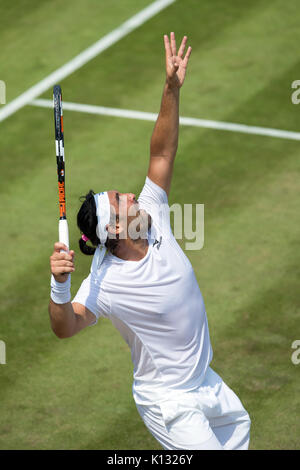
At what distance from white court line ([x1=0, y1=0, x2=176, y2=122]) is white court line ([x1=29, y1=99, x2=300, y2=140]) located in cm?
24

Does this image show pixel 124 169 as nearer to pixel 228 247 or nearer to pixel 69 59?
pixel 228 247

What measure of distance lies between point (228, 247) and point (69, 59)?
17.3ft

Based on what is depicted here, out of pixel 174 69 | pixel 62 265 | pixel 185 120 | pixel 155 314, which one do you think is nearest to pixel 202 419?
pixel 155 314

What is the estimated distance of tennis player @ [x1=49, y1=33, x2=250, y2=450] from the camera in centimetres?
730

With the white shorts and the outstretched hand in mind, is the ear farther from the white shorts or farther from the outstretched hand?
the outstretched hand

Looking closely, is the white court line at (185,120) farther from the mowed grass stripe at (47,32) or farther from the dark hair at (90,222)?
the dark hair at (90,222)

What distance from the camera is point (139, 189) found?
40.1 ft

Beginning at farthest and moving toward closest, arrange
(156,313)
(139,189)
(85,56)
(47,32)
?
1. (47,32)
2. (85,56)
3. (139,189)
4. (156,313)

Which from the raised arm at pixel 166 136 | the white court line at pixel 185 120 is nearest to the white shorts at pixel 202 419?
the raised arm at pixel 166 136

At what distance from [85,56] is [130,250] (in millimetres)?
8368

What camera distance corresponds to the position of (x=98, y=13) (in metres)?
16.3

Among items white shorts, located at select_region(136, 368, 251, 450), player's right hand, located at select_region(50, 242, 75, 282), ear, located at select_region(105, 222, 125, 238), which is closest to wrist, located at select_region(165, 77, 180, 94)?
ear, located at select_region(105, 222, 125, 238)

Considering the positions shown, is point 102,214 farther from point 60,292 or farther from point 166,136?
point 166,136

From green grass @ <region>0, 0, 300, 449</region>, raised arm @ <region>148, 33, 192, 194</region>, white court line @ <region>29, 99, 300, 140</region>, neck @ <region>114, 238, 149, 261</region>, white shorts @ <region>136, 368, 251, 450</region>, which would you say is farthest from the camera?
white court line @ <region>29, 99, 300, 140</region>
